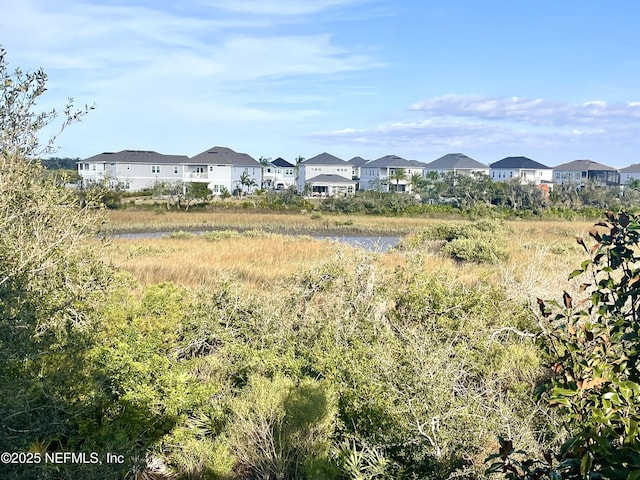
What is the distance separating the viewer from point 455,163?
90.3 m

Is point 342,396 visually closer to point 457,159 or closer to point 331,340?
point 331,340

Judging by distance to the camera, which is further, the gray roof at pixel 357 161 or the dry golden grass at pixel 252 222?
the gray roof at pixel 357 161

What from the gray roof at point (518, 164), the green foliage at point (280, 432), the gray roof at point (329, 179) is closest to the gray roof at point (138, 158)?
the gray roof at point (329, 179)

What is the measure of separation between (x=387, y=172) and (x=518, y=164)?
22.7 metres

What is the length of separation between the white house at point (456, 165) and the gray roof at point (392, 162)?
462 cm

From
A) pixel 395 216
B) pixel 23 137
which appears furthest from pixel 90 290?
pixel 395 216

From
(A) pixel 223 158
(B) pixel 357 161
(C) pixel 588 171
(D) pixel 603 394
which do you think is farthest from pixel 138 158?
(D) pixel 603 394

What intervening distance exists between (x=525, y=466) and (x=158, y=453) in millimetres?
3950

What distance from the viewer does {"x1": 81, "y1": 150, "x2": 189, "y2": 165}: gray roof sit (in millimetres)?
71188

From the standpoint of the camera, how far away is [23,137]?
6945 millimetres

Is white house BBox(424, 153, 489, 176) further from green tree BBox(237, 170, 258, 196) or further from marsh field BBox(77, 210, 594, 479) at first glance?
marsh field BBox(77, 210, 594, 479)

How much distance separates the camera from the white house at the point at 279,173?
90250 millimetres

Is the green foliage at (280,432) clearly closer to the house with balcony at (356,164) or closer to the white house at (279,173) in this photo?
the white house at (279,173)

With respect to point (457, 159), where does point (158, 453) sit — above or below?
below
